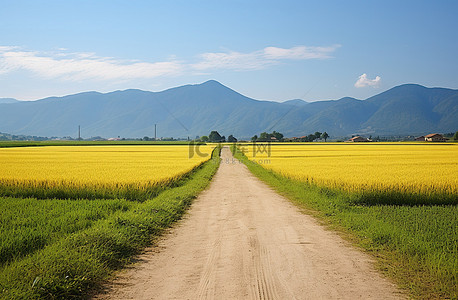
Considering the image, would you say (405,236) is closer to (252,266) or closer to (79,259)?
(252,266)

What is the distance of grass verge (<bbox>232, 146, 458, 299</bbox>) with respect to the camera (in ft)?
20.3

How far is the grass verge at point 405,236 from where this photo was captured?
20.3 ft

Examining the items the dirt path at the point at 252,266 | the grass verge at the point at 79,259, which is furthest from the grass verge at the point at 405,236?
the grass verge at the point at 79,259

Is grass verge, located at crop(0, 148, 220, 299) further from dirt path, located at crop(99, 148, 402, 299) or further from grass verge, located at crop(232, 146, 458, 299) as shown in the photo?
grass verge, located at crop(232, 146, 458, 299)

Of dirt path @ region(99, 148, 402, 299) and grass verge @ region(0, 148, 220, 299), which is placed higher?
grass verge @ region(0, 148, 220, 299)

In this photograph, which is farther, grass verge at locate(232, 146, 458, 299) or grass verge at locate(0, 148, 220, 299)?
grass verge at locate(232, 146, 458, 299)

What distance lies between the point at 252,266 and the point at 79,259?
10.5 ft

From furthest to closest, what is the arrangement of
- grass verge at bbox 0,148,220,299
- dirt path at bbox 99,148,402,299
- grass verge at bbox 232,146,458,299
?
grass verge at bbox 232,146,458,299 < dirt path at bbox 99,148,402,299 < grass verge at bbox 0,148,220,299

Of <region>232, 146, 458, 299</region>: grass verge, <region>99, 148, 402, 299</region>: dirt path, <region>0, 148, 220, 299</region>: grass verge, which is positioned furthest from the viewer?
<region>232, 146, 458, 299</region>: grass verge

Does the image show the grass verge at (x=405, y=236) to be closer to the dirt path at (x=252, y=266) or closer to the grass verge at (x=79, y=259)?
the dirt path at (x=252, y=266)

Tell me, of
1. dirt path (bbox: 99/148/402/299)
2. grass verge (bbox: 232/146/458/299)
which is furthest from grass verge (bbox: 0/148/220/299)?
grass verge (bbox: 232/146/458/299)

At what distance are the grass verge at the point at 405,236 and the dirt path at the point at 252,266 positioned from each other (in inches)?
19.1

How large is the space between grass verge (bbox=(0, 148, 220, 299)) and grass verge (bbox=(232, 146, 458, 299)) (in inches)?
206

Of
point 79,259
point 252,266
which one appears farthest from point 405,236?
point 79,259
